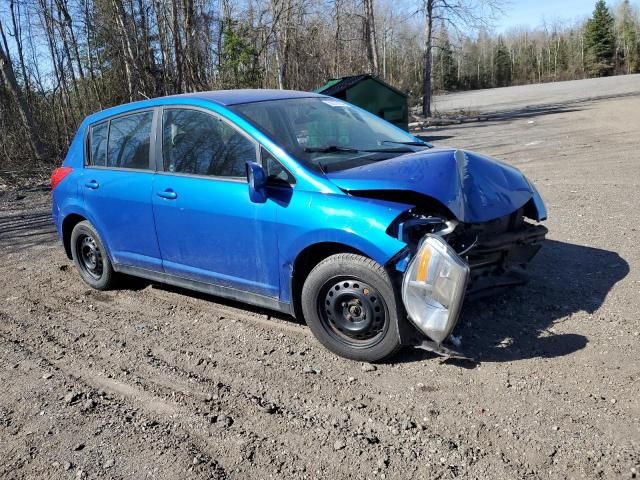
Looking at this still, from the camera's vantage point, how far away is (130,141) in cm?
507

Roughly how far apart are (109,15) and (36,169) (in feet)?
20.1

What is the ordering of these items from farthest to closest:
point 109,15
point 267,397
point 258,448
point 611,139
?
point 109,15 → point 611,139 → point 267,397 → point 258,448

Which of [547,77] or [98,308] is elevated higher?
[547,77]

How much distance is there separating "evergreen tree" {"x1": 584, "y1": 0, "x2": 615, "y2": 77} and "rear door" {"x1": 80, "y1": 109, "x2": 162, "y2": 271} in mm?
80211

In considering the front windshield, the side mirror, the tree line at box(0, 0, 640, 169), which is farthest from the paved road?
the side mirror

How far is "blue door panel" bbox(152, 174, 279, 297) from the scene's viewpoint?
4.05 m

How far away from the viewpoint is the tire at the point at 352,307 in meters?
3.56

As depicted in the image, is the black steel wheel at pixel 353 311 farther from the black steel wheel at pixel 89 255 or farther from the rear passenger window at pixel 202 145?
the black steel wheel at pixel 89 255

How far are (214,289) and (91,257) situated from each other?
1932 mm

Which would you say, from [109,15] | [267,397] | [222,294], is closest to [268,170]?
[222,294]

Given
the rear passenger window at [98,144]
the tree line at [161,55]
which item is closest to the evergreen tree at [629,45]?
the tree line at [161,55]

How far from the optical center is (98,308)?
5.23 metres

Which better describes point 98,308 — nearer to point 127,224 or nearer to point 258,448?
point 127,224

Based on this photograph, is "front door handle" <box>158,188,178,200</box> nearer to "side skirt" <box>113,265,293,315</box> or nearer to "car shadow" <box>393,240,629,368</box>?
"side skirt" <box>113,265,293,315</box>
